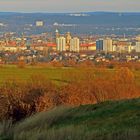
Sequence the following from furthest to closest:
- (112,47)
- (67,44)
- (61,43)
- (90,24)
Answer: (90,24), (67,44), (61,43), (112,47)

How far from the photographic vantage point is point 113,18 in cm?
19875

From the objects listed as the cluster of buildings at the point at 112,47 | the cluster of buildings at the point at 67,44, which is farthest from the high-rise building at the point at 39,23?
the cluster of buildings at the point at 112,47

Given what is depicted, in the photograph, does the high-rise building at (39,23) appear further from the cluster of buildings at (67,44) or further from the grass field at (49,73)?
the grass field at (49,73)

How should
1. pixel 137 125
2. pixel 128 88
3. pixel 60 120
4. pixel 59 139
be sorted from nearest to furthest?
pixel 59 139 → pixel 137 125 → pixel 60 120 → pixel 128 88

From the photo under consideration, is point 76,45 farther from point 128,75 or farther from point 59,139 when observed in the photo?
point 59,139

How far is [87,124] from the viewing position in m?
11.0

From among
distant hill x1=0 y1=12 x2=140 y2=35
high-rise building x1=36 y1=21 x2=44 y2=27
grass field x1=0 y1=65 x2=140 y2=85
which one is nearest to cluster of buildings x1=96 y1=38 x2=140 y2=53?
distant hill x1=0 y1=12 x2=140 y2=35

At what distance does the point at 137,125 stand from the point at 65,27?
178980 mm

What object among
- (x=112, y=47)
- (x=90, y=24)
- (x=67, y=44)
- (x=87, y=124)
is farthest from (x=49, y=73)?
(x=90, y=24)

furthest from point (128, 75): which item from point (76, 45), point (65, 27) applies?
point (65, 27)

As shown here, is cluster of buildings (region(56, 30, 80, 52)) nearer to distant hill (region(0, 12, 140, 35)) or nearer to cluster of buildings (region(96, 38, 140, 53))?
cluster of buildings (region(96, 38, 140, 53))

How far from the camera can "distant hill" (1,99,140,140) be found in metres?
8.52

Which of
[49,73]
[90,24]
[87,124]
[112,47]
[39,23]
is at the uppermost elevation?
[87,124]

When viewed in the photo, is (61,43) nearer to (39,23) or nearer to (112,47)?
(112,47)
